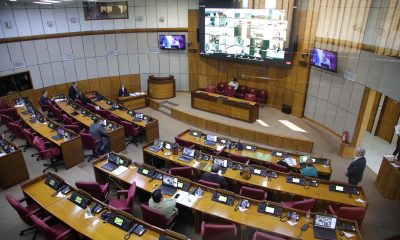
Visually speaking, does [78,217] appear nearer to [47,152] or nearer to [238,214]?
[238,214]

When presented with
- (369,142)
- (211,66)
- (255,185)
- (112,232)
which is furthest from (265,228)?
(211,66)

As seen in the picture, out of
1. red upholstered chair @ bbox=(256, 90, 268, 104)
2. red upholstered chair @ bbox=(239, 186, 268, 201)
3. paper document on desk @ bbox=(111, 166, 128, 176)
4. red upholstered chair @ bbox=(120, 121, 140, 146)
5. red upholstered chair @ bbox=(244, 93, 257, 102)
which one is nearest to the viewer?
red upholstered chair @ bbox=(239, 186, 268, 201)

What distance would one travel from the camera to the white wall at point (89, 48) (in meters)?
11.5

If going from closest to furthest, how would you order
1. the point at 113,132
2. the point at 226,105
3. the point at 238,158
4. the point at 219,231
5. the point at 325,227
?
the point at 219,231
the point at 325,227
the point at 238,158
the point at 113,132
the point at 226,105

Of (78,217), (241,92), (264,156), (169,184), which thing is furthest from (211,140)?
(241,92)

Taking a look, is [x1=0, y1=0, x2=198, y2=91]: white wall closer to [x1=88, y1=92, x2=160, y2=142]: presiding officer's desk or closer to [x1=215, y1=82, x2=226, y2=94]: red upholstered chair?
[x1=215, y1=82, x2=226, y2=94]: red upholstered chair

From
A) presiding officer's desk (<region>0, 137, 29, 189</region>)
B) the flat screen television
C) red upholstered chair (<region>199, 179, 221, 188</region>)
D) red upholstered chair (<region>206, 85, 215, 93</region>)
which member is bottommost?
presiding officer's desk (<region>0, 137, 29, 189</region>)

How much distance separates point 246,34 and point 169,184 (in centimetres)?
826

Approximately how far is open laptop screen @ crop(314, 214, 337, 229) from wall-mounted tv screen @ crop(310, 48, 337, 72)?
648cm

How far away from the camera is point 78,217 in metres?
Result: 5.11

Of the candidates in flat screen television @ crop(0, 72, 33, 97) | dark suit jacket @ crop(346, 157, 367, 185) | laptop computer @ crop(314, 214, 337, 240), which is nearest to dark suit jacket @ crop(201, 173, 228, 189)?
laptop computer @ crop(314, 214, 337, 240)

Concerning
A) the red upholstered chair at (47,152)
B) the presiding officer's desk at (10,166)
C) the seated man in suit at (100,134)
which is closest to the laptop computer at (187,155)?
the seated man in suit at (100,134)

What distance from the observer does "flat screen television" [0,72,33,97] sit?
37.5 ft

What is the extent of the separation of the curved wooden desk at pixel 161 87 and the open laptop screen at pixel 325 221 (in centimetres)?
1030
